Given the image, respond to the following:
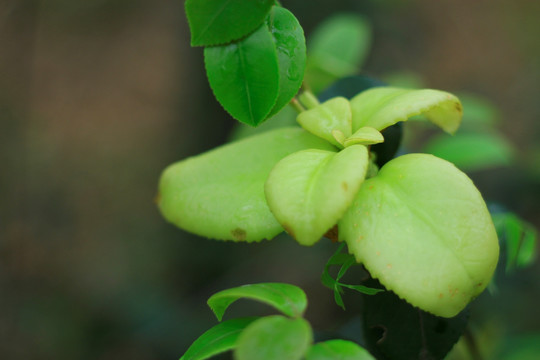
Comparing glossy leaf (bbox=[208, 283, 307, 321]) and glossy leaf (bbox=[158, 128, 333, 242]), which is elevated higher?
glossy leaf (bbox=[158, 128, 333, 242])

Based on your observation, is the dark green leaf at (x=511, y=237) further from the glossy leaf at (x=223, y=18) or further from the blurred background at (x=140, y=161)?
the blurred background at (x=140, y=161)

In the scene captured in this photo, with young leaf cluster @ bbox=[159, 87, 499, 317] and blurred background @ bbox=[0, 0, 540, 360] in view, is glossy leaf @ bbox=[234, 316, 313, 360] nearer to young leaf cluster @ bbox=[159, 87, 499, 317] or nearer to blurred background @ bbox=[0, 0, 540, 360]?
young leaf cluster @ bbox=[159, 87, 499, 317]

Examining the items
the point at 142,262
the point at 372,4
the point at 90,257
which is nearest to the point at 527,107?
the point at 372,4

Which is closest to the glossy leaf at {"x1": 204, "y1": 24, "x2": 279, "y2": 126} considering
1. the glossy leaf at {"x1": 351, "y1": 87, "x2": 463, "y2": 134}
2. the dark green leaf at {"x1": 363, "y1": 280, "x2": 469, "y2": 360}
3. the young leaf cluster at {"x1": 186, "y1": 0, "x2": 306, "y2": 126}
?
the young leaf cluster at {"x1": 186, "y1": 0, "x2": 306, "y2": 126}

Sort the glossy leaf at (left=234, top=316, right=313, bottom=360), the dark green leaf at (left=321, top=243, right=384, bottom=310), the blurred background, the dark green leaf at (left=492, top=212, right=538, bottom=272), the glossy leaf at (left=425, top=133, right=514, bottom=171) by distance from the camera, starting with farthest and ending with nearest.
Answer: the blurred background, the glossy leaf at (left=425, top=133, right=514, bottom=171), the dark green leaf at (left=492, top=212, right=538, bottom=272), the dark green leaf at (left=321, top=243, right=384, bottom=310), the glossy leaf at (left=234, top=316, right=313, bottom=360)

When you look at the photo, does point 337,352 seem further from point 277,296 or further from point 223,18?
point 223,18

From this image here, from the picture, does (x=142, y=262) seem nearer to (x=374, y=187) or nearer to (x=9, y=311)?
Result: (x=9, y=311)

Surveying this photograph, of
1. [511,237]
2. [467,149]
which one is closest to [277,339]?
[511,237]
